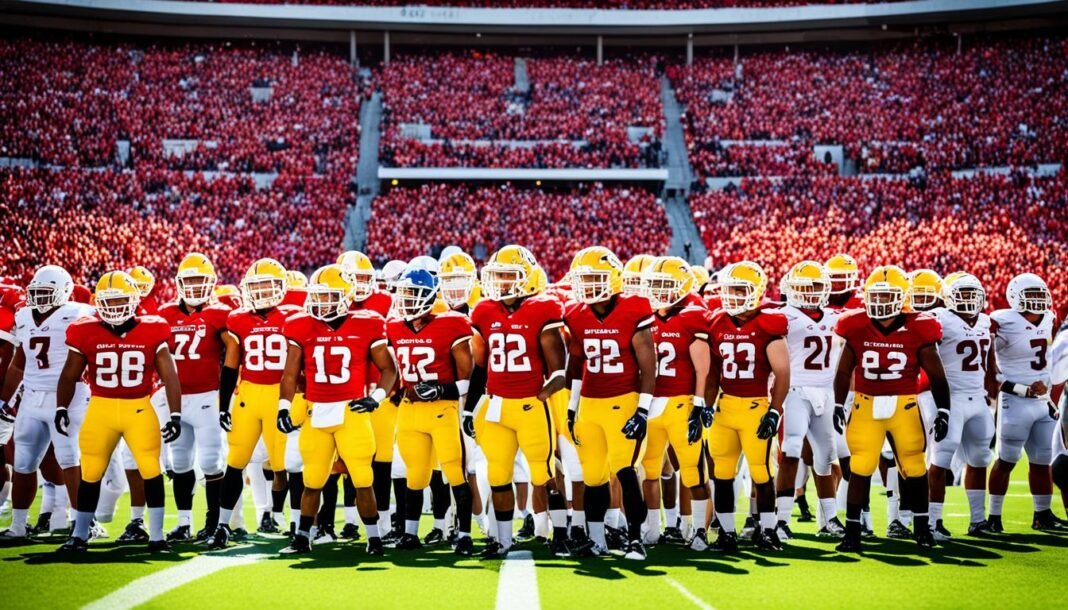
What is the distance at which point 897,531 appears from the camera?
8156 millimetres

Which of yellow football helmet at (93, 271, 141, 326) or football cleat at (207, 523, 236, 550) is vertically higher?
yellow football helmet at (93, 271, 141, 326)

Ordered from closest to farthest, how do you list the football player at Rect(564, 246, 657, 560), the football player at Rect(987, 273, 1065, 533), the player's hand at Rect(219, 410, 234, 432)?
the football player at Rect(564, 246, 657, 560)
the player's hand at Rect(219, 410, 234, 432)
the football player at Rect(987, 273, 1065, 533)

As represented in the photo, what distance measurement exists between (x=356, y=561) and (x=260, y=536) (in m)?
1.65

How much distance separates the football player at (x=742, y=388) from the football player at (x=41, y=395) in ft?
16.2

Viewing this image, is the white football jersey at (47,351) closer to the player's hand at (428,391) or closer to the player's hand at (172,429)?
the player's hand at (172,429)

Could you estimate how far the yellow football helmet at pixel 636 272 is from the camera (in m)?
7.61

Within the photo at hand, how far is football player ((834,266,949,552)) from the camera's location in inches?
284

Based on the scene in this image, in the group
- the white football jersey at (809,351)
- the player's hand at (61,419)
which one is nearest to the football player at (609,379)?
the white football jersey at (809,351)

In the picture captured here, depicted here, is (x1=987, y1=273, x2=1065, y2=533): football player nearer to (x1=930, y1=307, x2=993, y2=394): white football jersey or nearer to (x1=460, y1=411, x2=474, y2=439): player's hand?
(x1=930, y1=307, x2=993, y2=394): white football jersey

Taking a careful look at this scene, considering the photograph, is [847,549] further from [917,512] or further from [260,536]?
[260,536]

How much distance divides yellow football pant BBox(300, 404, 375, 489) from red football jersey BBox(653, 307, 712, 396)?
2118 millimetres

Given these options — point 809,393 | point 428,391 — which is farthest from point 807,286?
point 428,391

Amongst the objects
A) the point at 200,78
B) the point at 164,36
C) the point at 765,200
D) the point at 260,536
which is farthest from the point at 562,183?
the point at 260,536

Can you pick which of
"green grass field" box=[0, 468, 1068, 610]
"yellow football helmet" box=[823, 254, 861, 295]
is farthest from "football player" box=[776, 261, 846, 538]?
"green grass field" box=[0, 468, 1068, 610]
